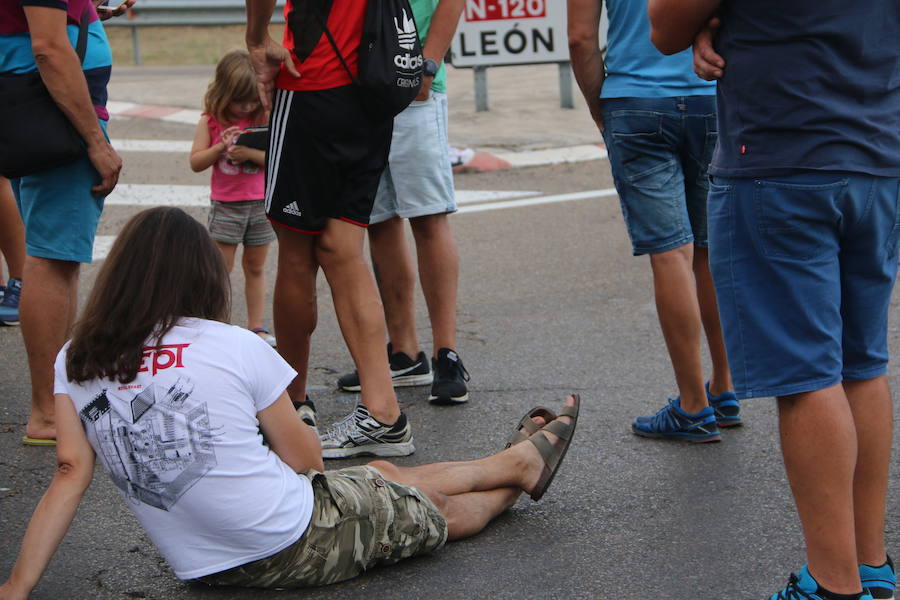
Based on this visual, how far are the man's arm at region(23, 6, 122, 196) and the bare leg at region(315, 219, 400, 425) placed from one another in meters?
0.72

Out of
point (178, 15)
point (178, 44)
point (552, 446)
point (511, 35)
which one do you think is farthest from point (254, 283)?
point (178, 44)

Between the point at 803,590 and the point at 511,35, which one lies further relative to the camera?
the point at 511,35

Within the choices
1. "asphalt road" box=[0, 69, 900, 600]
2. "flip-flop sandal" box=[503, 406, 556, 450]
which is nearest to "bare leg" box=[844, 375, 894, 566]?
"asphalt road" box=[0, 69, 900, 600]

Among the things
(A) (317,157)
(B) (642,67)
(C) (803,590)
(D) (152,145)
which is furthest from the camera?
(D) (152,145)

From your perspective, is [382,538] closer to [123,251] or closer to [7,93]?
[123,251]

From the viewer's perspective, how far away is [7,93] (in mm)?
3695

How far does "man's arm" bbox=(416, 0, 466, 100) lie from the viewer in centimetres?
414

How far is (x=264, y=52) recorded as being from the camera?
3637mm

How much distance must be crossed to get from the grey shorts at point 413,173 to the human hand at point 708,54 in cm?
188

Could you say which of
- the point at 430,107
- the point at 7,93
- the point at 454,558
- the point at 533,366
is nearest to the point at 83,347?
the point at 454,558

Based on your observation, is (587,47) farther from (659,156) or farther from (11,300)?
(11,300)

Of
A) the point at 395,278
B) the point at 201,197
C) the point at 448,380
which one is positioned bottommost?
the point at 201,197

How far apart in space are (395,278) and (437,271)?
0.55ft

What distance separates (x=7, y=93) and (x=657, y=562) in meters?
2.36
